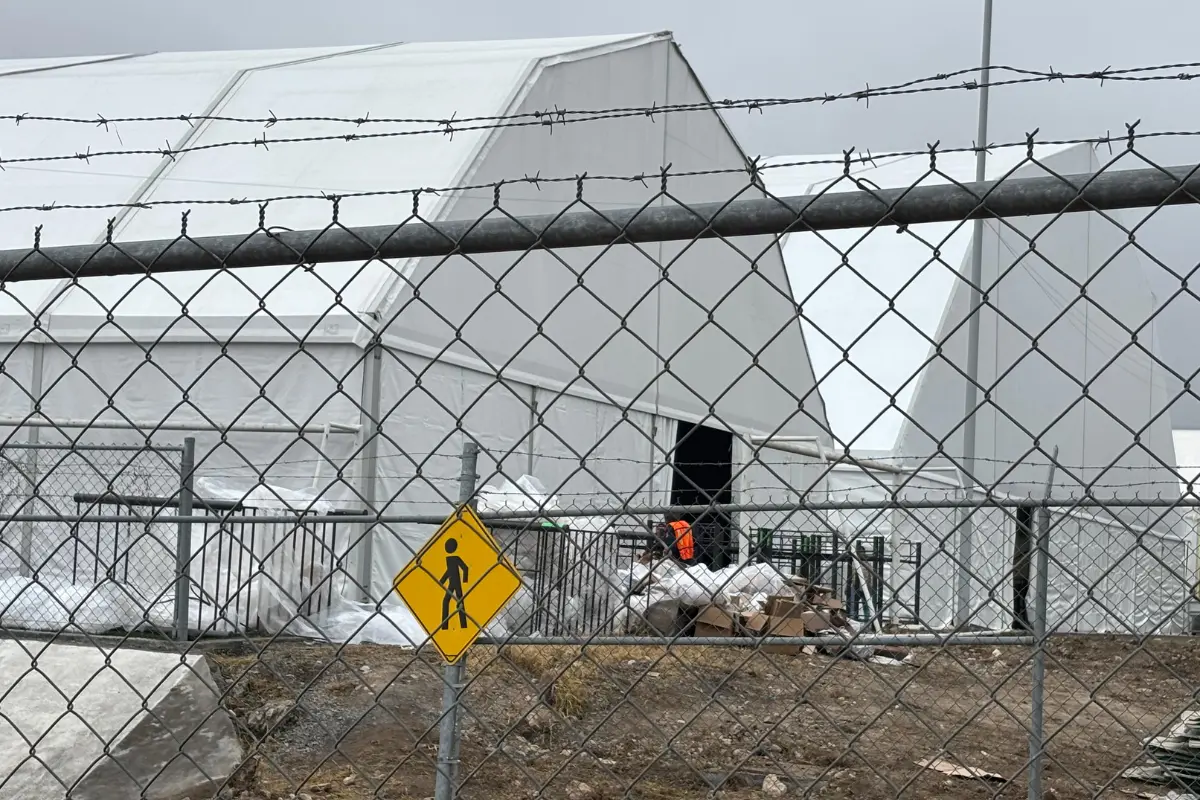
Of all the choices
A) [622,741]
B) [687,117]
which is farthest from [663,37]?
[622,741]

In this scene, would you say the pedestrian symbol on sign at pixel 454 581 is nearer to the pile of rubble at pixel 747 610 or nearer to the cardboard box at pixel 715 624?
the pile of rubble at pixel 747 610

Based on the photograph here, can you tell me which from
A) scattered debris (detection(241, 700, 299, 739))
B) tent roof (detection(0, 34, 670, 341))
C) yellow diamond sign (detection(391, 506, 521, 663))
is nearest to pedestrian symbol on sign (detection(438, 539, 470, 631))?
yellow diamond sign (detection(391, 506, 521, 663))

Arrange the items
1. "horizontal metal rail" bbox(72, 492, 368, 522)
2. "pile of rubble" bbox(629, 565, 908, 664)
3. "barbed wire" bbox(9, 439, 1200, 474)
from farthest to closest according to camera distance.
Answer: "pile of rubble" bbox(629, 565, 908, 664) → "horizontal metal rail" bbox(72, 492, 368, 522) → "barbed wire" bbox(9, 439, 1200, 474)

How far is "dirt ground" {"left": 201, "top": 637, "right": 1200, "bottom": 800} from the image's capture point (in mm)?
6484

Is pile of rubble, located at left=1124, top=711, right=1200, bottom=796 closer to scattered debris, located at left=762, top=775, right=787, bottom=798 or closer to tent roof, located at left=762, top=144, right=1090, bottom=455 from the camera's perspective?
scattered debris, located at left=762, top=775, right=787, bottom=798

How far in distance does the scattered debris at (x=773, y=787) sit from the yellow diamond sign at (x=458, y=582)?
4486mm

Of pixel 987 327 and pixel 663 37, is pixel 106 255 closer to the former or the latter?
pixel 663 37

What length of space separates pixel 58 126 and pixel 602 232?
15927 millimetres

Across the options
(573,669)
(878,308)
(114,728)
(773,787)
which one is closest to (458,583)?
(114,728)

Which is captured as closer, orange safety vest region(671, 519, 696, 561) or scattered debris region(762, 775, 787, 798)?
orange safety vest region(671, 519, 696, 561)

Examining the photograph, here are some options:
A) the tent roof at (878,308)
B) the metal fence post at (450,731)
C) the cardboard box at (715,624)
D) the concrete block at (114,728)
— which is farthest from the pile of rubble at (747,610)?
the tent roof at (878,308)

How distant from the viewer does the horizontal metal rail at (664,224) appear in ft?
7.13

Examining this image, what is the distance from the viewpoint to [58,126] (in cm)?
1633

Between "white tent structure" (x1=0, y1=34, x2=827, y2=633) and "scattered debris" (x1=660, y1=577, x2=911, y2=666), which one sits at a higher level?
"white tent structure" (x1=0, y1=34, x2=827, y2=633)
